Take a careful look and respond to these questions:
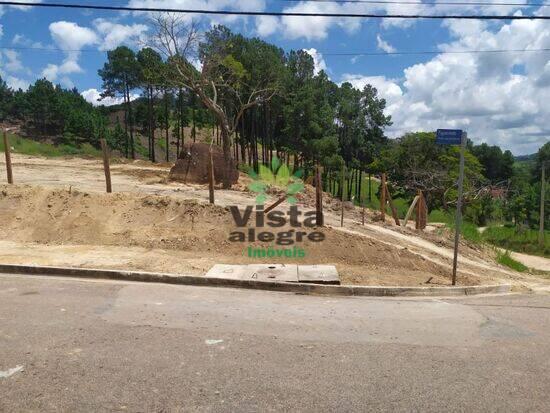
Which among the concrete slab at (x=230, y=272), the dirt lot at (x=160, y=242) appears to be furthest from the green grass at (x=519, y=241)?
the concrete slab at (x=230, y=272)

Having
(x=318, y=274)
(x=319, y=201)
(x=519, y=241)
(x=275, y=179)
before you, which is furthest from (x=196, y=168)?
(x=519, y=241)

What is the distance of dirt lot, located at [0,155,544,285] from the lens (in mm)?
9328

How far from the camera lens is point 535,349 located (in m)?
5.19

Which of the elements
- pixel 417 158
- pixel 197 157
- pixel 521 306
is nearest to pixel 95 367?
pixel 521 306

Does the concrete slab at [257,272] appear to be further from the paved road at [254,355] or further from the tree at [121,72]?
the tree at [121,72]

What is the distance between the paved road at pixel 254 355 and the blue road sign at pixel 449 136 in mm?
2934

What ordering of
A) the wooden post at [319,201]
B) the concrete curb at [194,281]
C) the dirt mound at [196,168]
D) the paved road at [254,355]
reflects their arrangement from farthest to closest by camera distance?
the dirt mound at [196,168] → the wooden post at [319,201] → the concrete curb at [194,281] → the paved road at [254,355]

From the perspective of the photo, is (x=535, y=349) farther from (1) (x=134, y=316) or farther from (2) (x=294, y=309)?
(1) (x=134, y=316)

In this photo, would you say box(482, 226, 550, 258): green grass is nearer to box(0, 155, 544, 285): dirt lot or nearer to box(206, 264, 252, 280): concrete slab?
box(0, 155, 544, 285): dirt lot

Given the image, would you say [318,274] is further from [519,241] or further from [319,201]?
[519,241]

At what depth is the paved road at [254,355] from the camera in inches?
147

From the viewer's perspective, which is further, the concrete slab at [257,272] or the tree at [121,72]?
the tree at [121,72]

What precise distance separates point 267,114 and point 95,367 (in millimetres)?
41029

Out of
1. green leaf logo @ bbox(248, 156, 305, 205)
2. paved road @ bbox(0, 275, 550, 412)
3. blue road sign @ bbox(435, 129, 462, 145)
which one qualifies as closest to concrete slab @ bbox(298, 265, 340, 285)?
paved road @ bbox(0, 275, 550, 412)
